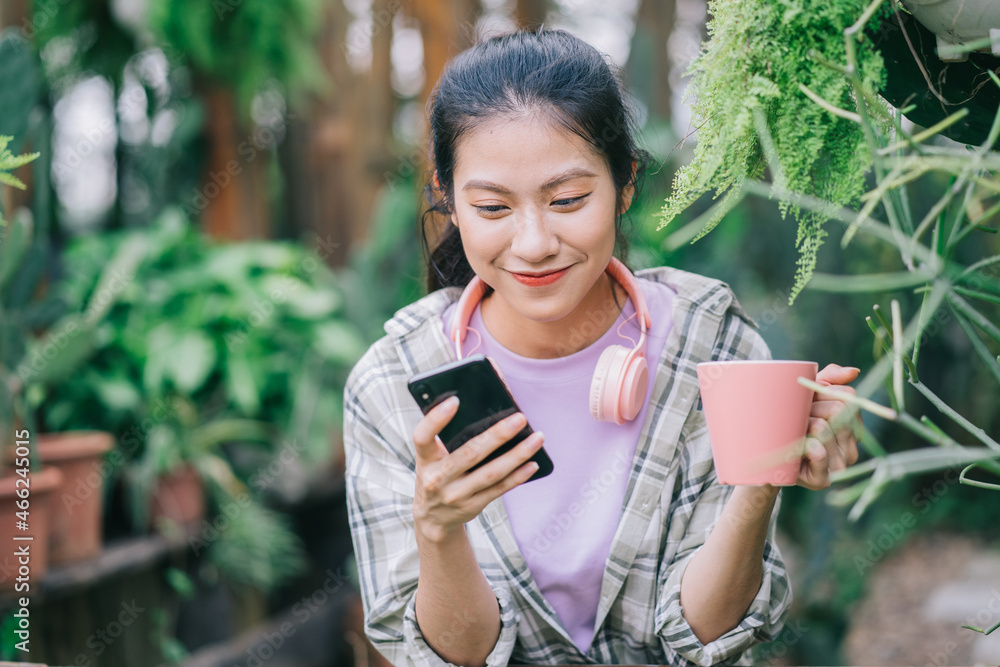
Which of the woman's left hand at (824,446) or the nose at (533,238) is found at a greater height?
the nose at (533,238)

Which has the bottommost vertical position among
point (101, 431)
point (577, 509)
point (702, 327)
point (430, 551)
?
Answer: point (101, 431)

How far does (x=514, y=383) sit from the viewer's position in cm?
128

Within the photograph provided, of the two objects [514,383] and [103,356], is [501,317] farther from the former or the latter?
[103,356]

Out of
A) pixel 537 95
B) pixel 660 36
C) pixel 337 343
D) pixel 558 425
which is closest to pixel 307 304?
pixel 337 343

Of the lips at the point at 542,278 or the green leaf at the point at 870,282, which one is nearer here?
the green leaf at the point at 870,282

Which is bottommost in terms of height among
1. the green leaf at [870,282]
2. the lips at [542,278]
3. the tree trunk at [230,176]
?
the tree trunk at [230,176]

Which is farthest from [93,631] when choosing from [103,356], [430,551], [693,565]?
[693,565]

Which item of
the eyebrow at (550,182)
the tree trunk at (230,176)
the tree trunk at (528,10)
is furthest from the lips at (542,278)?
the tree trunk at (528,10)

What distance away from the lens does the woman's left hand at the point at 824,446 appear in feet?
2.50

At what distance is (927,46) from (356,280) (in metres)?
2.62

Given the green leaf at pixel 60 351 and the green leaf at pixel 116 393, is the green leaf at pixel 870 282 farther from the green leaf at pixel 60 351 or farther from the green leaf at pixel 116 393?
the green leaf at pixel 116 393

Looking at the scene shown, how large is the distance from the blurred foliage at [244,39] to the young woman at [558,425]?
2631mm

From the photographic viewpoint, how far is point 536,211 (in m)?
1.02

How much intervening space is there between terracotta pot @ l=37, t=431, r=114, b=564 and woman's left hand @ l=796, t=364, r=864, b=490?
202 cm
